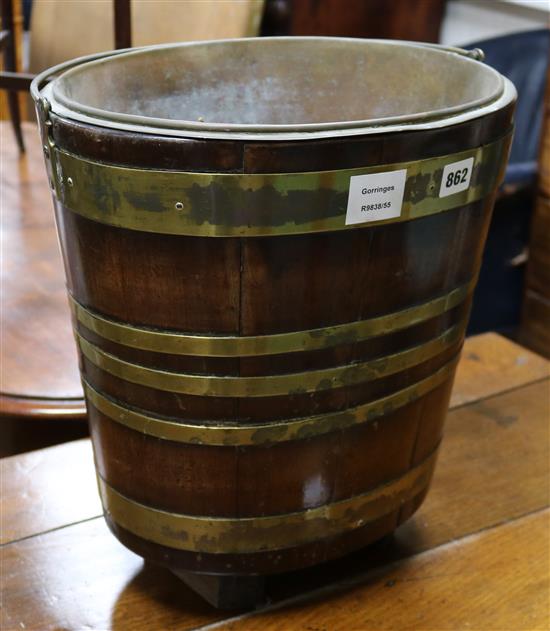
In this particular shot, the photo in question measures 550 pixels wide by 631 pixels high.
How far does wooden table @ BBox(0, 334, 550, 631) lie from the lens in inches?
41.6

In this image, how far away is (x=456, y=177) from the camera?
88 cm

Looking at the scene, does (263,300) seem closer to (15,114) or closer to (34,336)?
(34,336)

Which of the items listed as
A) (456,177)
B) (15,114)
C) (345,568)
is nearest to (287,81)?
(456,177)

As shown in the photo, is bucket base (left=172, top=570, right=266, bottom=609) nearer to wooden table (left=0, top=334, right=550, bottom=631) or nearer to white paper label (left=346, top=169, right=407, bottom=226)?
wooden table (left=0, top=334, right=550, bottom=631)

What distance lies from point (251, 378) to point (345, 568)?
0.39 meters

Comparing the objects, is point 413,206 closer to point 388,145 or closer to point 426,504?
point 388,145

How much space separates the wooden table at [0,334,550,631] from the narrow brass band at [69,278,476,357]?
0.38 metres

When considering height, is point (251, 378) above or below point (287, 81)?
below

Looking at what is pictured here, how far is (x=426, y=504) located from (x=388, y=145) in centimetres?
64

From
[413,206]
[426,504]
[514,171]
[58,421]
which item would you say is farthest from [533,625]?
[514,171]

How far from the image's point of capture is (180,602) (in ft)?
3.54

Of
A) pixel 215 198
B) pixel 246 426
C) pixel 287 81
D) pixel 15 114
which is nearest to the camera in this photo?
pixel 215 198

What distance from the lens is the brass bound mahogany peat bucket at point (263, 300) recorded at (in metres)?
0.80

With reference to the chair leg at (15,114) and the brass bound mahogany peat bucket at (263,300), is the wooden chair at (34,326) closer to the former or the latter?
the chair leg at (15,114)
